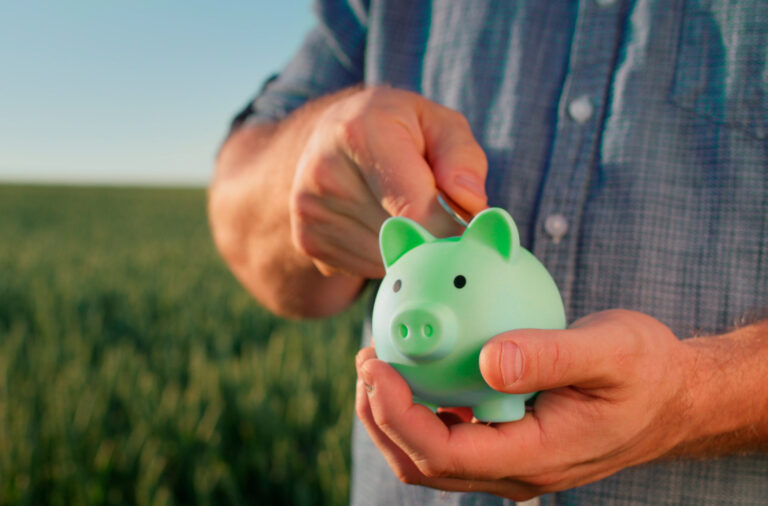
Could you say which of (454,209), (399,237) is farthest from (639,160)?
(399,237)

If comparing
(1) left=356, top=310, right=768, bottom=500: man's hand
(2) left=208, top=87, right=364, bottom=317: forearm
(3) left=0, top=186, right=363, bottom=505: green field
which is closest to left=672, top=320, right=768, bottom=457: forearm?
(1) left=356, top=310, right=768, bottom=500: man's hand

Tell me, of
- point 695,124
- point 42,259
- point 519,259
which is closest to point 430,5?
point 695,124

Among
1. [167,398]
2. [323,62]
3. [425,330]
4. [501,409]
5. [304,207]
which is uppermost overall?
[323,62]

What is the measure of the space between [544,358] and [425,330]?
0.52 ft

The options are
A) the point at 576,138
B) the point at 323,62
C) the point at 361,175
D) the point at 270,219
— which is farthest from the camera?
the point at 323,62

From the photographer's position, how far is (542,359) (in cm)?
66

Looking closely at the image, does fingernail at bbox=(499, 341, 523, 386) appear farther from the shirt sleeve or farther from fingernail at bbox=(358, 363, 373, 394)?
the shirt sleeve

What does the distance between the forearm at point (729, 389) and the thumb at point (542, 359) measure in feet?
0.68

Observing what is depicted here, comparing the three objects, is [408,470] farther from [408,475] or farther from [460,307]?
[460,307]

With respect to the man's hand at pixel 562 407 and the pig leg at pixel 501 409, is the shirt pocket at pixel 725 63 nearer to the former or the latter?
the man's hand at pixel 562 407

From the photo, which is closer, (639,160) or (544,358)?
(544,358)

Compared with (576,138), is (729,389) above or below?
below

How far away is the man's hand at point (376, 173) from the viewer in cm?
83

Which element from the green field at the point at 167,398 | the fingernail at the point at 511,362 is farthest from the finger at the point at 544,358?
the green field at the point at 167,398
